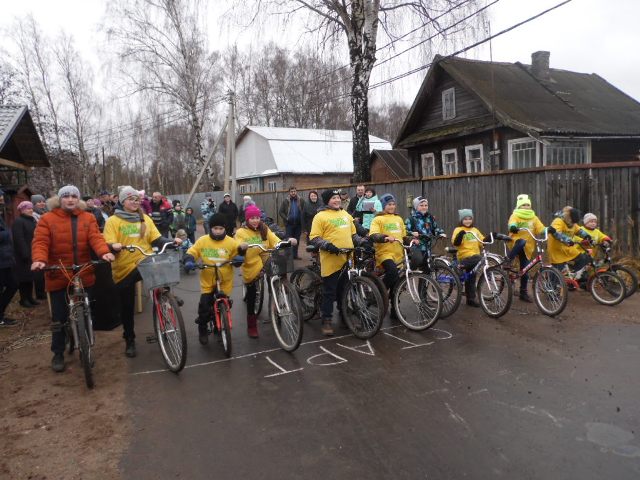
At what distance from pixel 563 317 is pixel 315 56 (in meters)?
11.8

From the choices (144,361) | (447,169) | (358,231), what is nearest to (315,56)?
(447,169)

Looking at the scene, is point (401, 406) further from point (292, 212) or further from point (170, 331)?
point (292, 212)

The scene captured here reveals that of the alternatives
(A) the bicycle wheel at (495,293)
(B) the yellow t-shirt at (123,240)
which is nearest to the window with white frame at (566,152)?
(A) the bicycle wheel at (495,293)

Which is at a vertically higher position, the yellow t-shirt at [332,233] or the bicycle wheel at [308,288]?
the yellow t-shirt at [332,233]

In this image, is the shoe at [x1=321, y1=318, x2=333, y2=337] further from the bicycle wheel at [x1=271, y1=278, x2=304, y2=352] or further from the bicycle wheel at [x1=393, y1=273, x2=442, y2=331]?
the bicycle wheel at [x1=393, y1=273, x2=442, y2=331]

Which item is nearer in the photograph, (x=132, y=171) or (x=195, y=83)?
(x=195, y=83)

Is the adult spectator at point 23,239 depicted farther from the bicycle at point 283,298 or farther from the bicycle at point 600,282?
the bicycle at point 600,282

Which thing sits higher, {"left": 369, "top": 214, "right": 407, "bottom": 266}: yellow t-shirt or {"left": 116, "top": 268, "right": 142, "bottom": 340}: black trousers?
{"left": 369, "top": 214, "right": 407, "bottom": 266}: yellow t-shirt

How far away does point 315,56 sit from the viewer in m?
15.4

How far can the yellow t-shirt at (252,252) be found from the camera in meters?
5.97

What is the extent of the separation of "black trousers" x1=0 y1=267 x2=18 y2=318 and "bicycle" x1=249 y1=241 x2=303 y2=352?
13.3ft

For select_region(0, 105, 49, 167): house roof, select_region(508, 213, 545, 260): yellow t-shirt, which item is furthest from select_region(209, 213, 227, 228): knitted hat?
select_region(0, 105, 49, 167): house roof

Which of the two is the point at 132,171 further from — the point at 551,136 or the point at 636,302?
the point at 636,302

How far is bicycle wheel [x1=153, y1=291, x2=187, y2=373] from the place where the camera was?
4.79 meters
